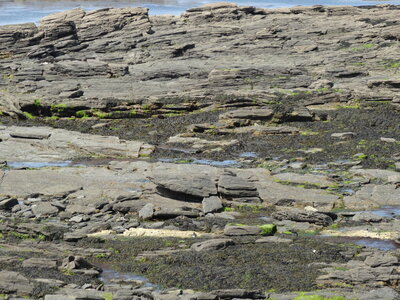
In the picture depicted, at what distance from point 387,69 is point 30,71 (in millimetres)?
34489

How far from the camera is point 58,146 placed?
52031 millimetres

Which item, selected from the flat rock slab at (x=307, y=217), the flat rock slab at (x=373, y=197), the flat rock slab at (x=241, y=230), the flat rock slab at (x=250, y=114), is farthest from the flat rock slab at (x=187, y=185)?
the flat rock slab at (x=250, y=114)

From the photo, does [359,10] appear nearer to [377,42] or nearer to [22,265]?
[377,42]

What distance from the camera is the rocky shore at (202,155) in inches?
1020

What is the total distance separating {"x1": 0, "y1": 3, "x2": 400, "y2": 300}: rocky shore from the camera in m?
25.9

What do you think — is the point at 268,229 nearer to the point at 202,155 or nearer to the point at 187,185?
the point at 187,185

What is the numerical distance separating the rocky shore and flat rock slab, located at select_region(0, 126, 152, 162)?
0.45ft

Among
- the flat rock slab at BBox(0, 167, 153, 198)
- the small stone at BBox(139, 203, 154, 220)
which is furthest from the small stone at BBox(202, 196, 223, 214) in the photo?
the flat rock slab at BBox(0, 167, 153, 198)

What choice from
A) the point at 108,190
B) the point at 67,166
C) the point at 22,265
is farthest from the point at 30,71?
the point at 22,265

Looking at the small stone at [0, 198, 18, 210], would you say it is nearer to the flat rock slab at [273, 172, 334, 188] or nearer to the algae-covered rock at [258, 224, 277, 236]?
the algae-covered rock at [258, 224, 277, 236]

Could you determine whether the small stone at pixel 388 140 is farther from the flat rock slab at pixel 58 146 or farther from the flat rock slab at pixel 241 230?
the flat rock slab at pixel 241 230

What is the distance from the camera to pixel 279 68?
74.6 meters

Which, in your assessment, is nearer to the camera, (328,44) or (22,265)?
(22,265)

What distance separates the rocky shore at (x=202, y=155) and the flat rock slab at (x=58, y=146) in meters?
0.14
